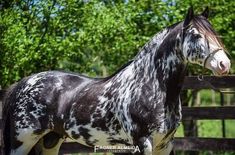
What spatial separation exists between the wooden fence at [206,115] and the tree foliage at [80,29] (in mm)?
1556

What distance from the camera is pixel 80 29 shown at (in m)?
8.26

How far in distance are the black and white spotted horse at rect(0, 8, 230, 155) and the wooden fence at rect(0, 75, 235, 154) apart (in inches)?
83.0

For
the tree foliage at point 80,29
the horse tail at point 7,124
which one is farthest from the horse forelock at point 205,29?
the tree foliage at point 80,29

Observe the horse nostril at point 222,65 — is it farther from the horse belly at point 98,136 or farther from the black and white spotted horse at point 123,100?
the horse belly at point 98,136

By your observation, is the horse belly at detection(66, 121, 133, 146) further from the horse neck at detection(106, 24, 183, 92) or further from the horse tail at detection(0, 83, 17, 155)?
the horse tail at detection(0, 83, 17, 155)

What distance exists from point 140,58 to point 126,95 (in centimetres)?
38

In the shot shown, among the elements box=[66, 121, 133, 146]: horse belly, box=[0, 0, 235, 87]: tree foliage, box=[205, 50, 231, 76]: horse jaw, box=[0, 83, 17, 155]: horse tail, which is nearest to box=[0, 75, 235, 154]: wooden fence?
box=[0, 0, 235, 87]: tree foliage

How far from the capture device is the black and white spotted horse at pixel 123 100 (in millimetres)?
4148

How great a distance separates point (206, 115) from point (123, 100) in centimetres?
269

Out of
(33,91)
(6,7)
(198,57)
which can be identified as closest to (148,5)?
(6,7)

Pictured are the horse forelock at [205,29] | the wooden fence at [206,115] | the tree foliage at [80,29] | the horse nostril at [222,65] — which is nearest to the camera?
the horse nostril at [222,65]

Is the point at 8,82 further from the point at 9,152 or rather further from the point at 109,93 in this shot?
the point at 109,93

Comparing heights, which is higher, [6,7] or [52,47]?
[6,7]

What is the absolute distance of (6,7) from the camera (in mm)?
7797
